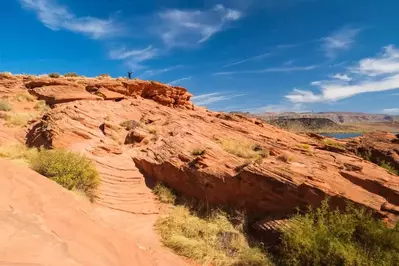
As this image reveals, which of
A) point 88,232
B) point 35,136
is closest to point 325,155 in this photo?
point 88,232

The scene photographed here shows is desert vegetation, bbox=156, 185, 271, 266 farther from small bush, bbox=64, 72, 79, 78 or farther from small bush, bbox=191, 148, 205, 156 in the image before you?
small bush, bbox=64, 72, 79, 78

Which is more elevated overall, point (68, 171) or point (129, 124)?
point (129, 124)

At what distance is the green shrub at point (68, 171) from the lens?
29.5 feet

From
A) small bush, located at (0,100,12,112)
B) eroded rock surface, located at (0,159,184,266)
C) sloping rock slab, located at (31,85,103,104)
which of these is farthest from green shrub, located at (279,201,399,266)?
small bush, located at (0,100,12,112)

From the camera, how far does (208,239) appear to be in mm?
8016

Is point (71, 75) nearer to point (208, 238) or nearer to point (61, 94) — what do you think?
point (61, 94)

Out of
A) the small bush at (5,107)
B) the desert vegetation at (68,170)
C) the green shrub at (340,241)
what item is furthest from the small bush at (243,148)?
the small bush at (5,107)

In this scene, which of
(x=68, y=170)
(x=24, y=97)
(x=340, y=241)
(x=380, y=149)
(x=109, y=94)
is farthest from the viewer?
(x=24, y=97)

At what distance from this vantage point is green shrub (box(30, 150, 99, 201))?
29.5 ft

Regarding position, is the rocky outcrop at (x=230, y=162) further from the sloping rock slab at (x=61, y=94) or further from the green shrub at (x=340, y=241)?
the sloping rock slab at (x=61, y=94)

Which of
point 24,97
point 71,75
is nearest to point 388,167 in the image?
point 24,97

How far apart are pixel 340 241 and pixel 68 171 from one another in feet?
23.7

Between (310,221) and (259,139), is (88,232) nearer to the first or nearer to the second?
(310,221)

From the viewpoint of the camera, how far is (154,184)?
11.2 metres
